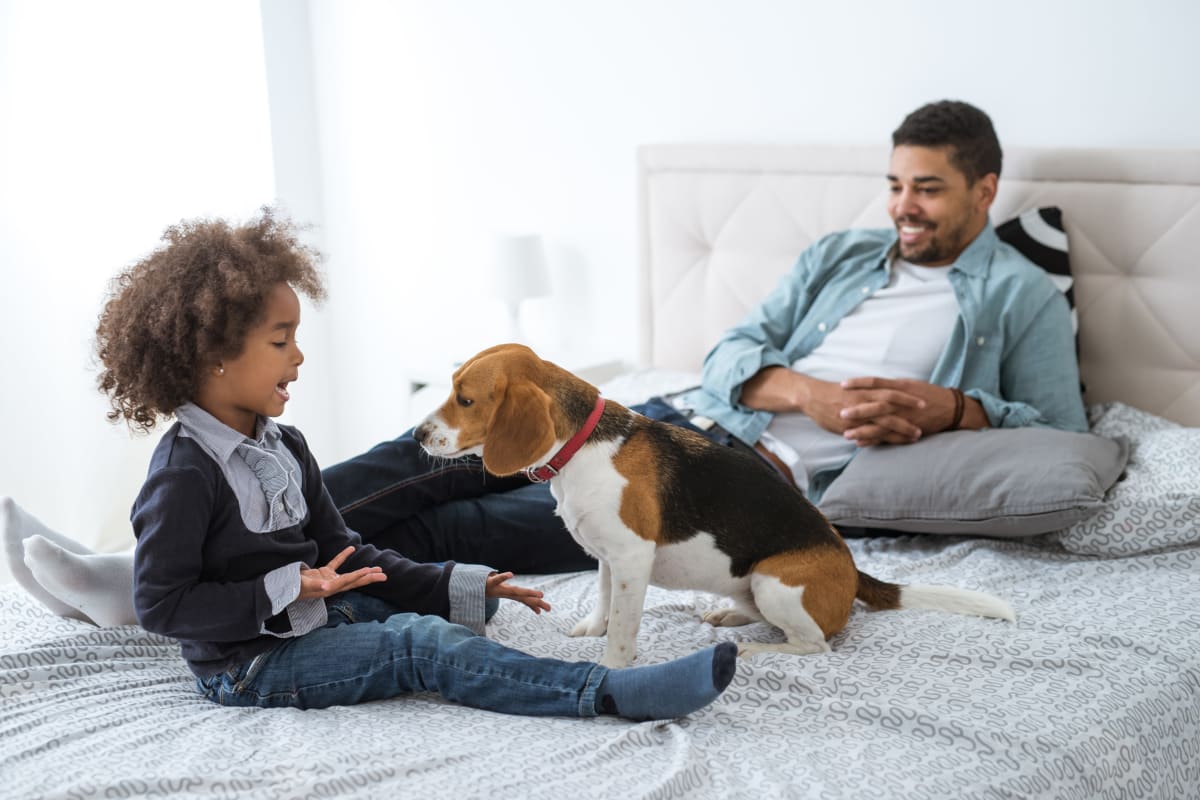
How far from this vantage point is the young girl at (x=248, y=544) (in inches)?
61.1

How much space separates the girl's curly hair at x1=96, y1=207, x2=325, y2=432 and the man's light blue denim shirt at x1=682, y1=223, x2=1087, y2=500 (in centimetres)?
127

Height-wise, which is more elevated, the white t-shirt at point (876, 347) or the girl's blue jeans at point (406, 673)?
the white t-shirt at point (876, 347)

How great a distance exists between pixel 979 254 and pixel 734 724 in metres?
1.46

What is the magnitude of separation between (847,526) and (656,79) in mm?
1757

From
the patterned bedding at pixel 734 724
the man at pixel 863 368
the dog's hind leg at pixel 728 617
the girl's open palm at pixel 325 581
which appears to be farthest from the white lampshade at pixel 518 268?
the girl's open palm at pixel 325 581

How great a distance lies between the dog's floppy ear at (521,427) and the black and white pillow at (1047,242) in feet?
5.05

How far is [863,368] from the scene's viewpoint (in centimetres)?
265

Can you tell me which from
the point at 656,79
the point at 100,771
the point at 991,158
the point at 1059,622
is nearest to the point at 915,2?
the point at 991,158

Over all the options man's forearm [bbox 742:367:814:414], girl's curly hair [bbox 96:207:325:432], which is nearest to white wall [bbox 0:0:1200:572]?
man's forearm [bbox 742:367:814:414]

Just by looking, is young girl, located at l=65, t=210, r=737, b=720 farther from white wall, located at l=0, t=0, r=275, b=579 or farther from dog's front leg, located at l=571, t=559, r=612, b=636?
white wall, located at l=0, t=0, r=275, b=579

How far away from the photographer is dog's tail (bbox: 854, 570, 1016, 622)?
6.12 feet

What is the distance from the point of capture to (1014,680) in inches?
66.7

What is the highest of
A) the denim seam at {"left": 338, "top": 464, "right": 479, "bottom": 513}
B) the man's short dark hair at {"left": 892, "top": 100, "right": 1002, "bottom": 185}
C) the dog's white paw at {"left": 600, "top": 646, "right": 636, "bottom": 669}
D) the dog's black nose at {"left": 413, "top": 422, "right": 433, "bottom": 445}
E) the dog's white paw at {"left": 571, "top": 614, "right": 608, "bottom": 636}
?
the man's short dark hair at {"left": 892, "top": 100, "right": 1002, "bottom": 185}

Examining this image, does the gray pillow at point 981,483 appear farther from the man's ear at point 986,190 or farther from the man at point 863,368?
the man's ear at point 986,190
